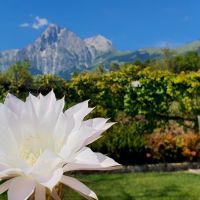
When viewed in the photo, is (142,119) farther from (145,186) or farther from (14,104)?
(14,104)

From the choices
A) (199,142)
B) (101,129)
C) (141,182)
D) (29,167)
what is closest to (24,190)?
(29,167)

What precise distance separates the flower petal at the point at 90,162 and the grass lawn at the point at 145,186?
7.49 m

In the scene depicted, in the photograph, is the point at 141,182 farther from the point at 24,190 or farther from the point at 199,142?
the point at 24,190

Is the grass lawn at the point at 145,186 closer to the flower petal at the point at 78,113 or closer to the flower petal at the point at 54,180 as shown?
the flower petal at the point at 78,113

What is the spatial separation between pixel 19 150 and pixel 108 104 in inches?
597

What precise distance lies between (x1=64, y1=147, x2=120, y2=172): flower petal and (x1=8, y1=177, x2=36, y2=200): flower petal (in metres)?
0.07

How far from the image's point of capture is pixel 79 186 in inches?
33.1

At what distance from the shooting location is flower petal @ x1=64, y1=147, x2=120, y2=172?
0.84m

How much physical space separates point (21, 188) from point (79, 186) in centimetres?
8

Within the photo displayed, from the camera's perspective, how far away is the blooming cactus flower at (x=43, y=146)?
0.83m

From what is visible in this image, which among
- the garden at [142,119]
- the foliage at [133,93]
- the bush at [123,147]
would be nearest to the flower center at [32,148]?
the garden at [142,119]

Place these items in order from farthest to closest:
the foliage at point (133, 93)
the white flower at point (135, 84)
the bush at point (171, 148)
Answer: the white flower at point (135, 84) → the foliage at point (133, 93) → the bush at point (171, 148)

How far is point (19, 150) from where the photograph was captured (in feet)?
3.01

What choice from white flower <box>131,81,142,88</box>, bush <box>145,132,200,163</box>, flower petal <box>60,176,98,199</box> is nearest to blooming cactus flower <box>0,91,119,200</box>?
flower petal <box>60,176,98,199</box>
